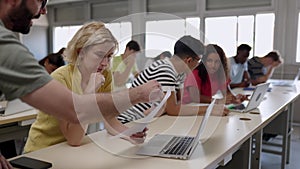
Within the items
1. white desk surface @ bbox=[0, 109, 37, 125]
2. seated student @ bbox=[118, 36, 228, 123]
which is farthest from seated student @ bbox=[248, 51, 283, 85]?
white desk surface @ bbox=[0, 109, 37, 125]

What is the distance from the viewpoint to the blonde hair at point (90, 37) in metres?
1.34

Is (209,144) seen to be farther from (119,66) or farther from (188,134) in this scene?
(119,66)

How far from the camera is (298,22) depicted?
4676 millimetres

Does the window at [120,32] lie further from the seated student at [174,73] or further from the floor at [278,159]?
the floor at [278,159]

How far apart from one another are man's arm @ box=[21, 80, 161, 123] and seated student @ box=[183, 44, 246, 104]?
112 centimetres

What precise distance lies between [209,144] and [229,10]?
4214mm

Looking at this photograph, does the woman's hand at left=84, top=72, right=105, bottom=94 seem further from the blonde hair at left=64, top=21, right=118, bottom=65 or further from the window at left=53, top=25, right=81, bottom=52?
the window at left=53, top=25, right=81, bottom=52

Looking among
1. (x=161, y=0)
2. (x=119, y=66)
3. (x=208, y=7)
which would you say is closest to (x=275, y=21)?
(x=208, y=7)

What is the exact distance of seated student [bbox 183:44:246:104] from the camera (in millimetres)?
2135

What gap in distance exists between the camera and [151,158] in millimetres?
1185

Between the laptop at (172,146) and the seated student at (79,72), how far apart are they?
108 mm

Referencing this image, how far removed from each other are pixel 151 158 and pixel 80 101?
48cm

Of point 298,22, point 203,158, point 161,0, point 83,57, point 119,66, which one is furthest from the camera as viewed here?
point 161,0

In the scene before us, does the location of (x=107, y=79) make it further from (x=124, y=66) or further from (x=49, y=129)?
(x=49, y=129)
